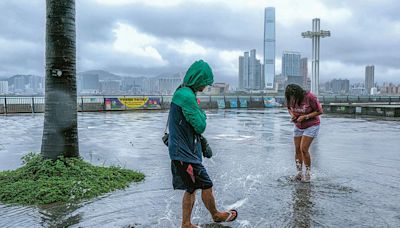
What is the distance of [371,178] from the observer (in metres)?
7.31

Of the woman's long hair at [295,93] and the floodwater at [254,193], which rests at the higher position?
the woman's long hair at [295,93]

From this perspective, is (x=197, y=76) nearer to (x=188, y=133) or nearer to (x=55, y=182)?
(x=188, y=133)

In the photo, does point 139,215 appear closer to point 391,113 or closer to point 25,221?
point 25,221

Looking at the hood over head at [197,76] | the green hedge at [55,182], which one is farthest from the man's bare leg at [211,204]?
the green hedge at [55,182]

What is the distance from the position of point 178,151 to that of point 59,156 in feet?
9.81

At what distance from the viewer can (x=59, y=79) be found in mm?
6312

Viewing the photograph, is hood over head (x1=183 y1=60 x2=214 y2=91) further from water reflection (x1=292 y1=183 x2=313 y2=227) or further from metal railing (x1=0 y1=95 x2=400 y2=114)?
metal railing (x1=0 y1=95 x2=400 y2=114)

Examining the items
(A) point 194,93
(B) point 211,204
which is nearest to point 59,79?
(A) point 194,93

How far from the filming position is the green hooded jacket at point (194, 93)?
13.6 feet

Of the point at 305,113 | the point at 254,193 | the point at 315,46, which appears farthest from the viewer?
the point at 315,46

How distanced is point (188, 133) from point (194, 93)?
44 centimetres

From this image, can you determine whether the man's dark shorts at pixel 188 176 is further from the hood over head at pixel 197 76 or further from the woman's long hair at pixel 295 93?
the woman's long hair at pixel 295 93

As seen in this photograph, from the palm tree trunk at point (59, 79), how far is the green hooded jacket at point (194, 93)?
278 cm

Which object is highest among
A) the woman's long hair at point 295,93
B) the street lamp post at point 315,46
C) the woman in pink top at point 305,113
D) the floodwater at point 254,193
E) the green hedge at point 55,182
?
the street lamp post at point 315,46
